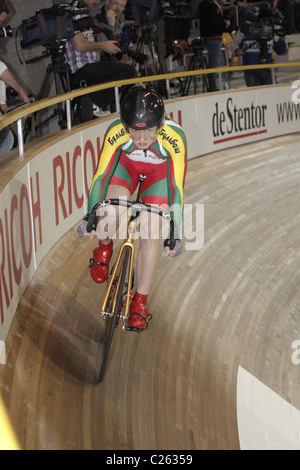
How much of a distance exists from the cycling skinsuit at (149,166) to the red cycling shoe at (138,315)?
48cm

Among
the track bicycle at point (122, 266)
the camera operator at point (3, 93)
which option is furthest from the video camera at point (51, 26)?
the track bicycle at point (122, 266)

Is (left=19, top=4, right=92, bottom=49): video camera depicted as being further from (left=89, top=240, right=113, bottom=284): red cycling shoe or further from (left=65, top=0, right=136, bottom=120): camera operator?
(left=89, top=240, right=113, bottom=284): red cycling shoe

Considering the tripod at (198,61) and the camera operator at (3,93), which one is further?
the tripod at (198,61)

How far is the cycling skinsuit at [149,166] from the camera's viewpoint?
141 inches

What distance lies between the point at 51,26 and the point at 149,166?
2060mm

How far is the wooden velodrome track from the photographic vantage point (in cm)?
300

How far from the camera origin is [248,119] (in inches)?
357

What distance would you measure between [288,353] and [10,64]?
4.16 meters

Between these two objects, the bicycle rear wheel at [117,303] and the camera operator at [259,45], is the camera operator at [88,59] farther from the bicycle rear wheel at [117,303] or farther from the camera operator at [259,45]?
the camera operator at [259,45]

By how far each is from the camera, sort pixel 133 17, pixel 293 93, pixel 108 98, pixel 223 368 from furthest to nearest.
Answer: pixel 293 93
pixel 133 17
pixel 108 98
pixel 223 368

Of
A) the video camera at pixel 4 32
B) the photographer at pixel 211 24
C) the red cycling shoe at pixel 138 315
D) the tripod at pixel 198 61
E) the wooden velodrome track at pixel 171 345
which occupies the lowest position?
the wooden velodrome track at pixel 171 345

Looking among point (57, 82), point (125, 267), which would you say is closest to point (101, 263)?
point (125, 267)
